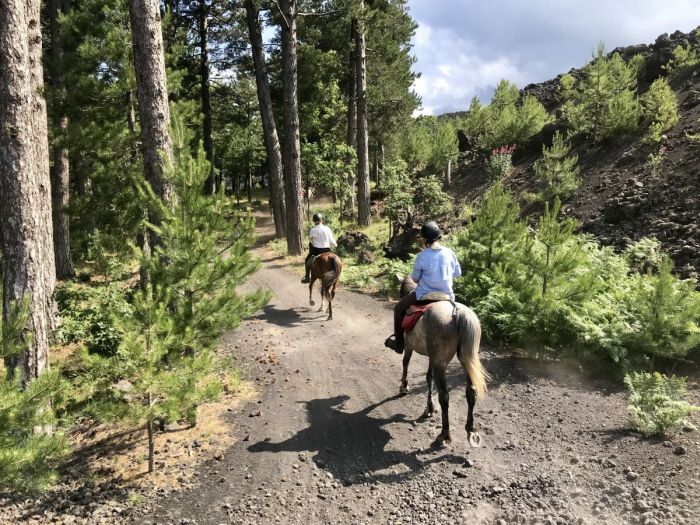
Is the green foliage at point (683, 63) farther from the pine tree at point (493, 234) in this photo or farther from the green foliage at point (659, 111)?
the pine tree at point (493, 234)

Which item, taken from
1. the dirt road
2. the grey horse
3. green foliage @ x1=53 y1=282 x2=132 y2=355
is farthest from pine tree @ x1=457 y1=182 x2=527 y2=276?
green foliage @ x1=53 y1=282 x2=132 y2=355

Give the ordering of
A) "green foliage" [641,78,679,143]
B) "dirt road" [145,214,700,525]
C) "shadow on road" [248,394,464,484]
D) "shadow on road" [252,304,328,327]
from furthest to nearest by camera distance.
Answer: "green foliage" [641,78,679,143], "shadow on road" [252,304,328,327], "shadow on road" [248,394,464,484], "dirt road" [145,214,700,525]

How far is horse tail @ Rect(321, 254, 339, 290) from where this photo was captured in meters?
11.4

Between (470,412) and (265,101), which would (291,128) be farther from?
(470,412)

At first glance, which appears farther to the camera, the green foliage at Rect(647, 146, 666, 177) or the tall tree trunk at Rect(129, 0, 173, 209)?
the green foliage at Rect(647, 146, 666, 177)

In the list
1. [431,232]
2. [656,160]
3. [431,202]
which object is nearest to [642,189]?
[656,160]

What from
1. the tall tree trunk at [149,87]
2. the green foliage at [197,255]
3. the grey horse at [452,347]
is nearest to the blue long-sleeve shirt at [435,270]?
the grey horse at [452,347]

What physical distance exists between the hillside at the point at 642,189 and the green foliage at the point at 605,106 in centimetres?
64

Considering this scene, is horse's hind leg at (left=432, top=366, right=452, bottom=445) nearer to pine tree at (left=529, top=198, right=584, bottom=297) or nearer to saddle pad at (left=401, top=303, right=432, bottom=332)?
saddle pad at (left=401, top=303, right=432, bottom=332)

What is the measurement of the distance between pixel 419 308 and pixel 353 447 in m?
2.14

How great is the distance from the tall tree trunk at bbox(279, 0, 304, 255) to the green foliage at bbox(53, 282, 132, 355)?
7.03 m

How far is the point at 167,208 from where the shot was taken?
5.83 meters

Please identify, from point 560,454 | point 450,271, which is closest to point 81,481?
point 450,271

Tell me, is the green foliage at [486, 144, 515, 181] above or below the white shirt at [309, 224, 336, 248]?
above
